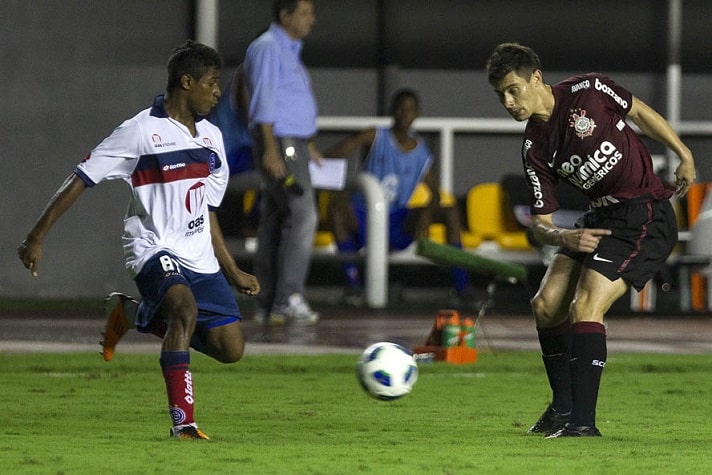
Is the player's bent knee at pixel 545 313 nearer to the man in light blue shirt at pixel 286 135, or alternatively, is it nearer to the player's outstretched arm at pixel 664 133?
the player's outstretched arm at pixel 664 133

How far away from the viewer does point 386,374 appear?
20.1ft

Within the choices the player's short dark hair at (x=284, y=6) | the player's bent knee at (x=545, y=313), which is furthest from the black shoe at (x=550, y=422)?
the player's short dark hair at (x=284, y=6)

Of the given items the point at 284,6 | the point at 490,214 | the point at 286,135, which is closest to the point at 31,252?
the point at 286,135

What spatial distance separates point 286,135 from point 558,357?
15.9 feet

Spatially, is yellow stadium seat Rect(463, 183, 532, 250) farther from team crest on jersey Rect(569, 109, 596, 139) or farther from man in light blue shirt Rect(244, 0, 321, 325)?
team crest on jersey Rect(569, 109, 596, 139)

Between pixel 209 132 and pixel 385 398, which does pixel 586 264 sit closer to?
pixel 385 398

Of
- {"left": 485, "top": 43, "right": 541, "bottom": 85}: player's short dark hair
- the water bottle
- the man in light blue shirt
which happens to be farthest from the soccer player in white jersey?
the man in light blue shirt

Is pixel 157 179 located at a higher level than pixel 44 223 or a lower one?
higher

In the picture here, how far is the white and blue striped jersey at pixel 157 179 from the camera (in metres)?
5.92

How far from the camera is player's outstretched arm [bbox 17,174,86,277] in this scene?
→ 564cm

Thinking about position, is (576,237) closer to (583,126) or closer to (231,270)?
(583,126)

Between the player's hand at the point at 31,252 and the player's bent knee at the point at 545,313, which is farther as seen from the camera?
the player's bent knee at the point at 545,313

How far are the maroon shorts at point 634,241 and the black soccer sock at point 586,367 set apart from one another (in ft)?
0.78

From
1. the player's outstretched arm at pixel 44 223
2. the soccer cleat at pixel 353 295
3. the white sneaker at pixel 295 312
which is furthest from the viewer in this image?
the soccer cleat at pixel 353 295
